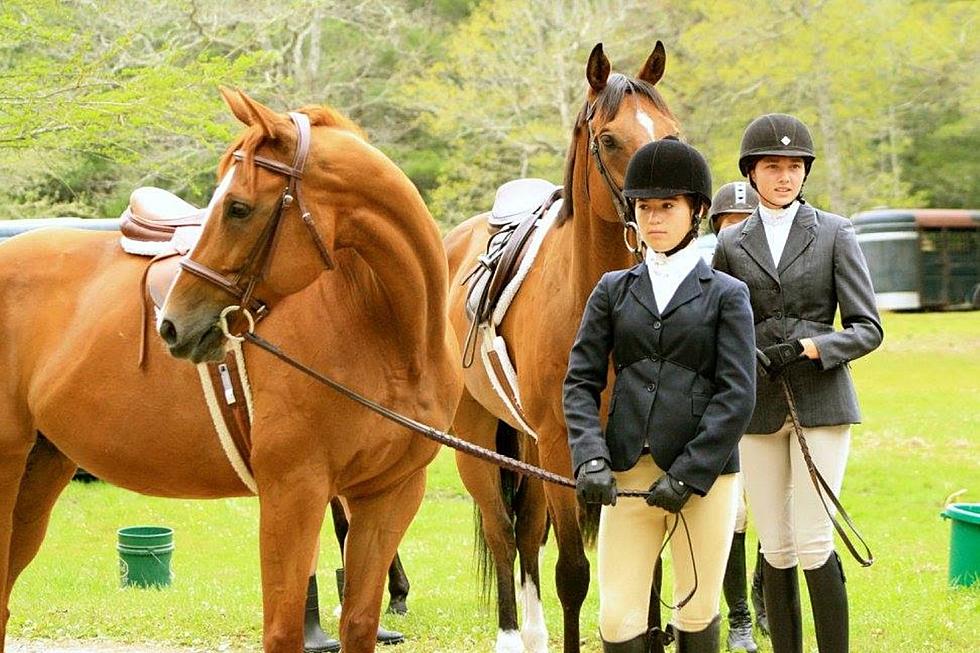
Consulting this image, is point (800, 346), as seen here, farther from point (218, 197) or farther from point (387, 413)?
point (218, 197)

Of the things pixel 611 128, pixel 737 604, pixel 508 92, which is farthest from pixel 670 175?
pixel 508 92

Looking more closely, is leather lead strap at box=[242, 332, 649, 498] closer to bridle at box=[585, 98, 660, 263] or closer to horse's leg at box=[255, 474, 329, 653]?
horse's leg at box=[255, 474, 329, 653]

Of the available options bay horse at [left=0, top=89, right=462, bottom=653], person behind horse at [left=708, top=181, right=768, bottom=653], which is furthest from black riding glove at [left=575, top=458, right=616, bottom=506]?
person behind horse at [left=708, top=181, right=768, bottom=653]

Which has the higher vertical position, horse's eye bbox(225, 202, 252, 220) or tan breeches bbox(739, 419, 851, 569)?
horse's eye bbox(225, 202, 252, 220)

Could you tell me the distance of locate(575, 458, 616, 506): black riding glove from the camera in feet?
10.6

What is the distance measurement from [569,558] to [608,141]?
1.77 meters

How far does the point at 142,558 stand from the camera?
7648mm

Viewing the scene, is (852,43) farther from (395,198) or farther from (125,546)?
(395,198)

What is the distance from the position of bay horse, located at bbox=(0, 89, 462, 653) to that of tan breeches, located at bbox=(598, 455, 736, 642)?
856 mm

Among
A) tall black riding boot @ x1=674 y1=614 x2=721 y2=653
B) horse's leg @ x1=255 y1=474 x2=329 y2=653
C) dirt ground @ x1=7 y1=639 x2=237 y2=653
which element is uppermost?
horse's leg @ x1=255 y1=474 x2=329 y2=653

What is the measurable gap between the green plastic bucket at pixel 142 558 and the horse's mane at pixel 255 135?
445 centimetres

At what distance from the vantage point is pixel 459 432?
642cm

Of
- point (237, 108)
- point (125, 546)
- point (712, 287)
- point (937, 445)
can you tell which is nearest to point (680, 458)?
point (712, 287)

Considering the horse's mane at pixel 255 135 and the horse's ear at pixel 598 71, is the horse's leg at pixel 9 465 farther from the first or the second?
the horse's ear at pixel 598 71
